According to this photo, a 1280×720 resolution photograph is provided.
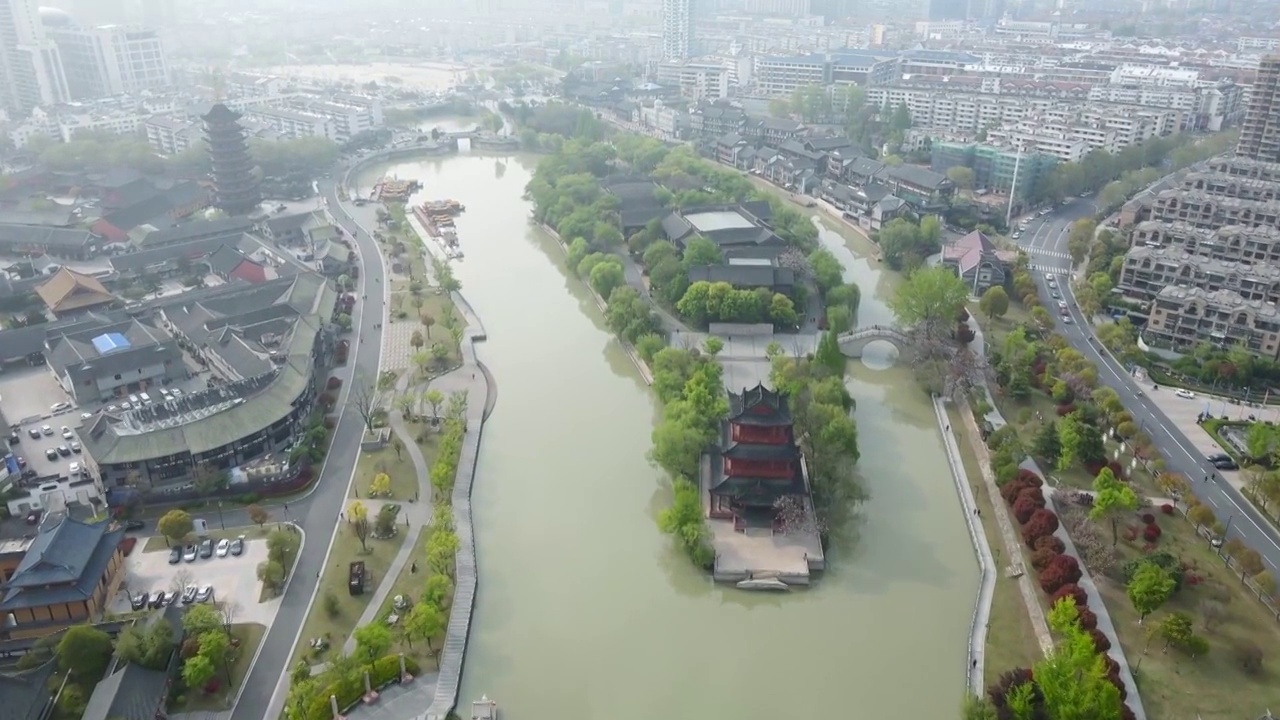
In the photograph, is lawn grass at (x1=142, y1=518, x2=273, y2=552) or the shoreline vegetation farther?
the shoreline vegetation

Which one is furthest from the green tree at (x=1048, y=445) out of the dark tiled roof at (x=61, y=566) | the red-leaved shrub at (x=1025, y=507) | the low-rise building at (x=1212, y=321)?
the dark tiled roof at (x=61, y=566)

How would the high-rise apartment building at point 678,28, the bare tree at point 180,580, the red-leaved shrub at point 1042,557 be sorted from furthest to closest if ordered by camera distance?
the high-rise apartment building at point 678,28
the red-leaved shrub at point 1042,557
the bare tree at point 180,580

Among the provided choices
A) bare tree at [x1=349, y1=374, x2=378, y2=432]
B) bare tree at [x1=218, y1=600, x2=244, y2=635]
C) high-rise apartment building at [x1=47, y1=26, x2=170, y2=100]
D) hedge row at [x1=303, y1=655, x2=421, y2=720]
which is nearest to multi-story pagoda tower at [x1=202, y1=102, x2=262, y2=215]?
bare tree at [x1=349, y1=374, x2=378, y2=432]

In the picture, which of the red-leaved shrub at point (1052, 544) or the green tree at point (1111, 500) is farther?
the green tree at point (1111, 500)

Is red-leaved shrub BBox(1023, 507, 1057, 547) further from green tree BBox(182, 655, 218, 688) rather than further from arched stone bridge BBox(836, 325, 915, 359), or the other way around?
green tree BBox(182, 655, 218, 688)

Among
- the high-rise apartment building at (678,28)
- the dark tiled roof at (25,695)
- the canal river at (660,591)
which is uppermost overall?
the high-rise apartment building at (678,28)

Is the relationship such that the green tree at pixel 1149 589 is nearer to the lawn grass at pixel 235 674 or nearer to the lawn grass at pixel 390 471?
the lawn grass at pixel 390 471

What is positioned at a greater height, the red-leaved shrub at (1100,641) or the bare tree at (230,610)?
the red-leaved shrub at (1100,641)

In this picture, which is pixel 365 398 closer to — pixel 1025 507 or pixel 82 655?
pixel 82 655
